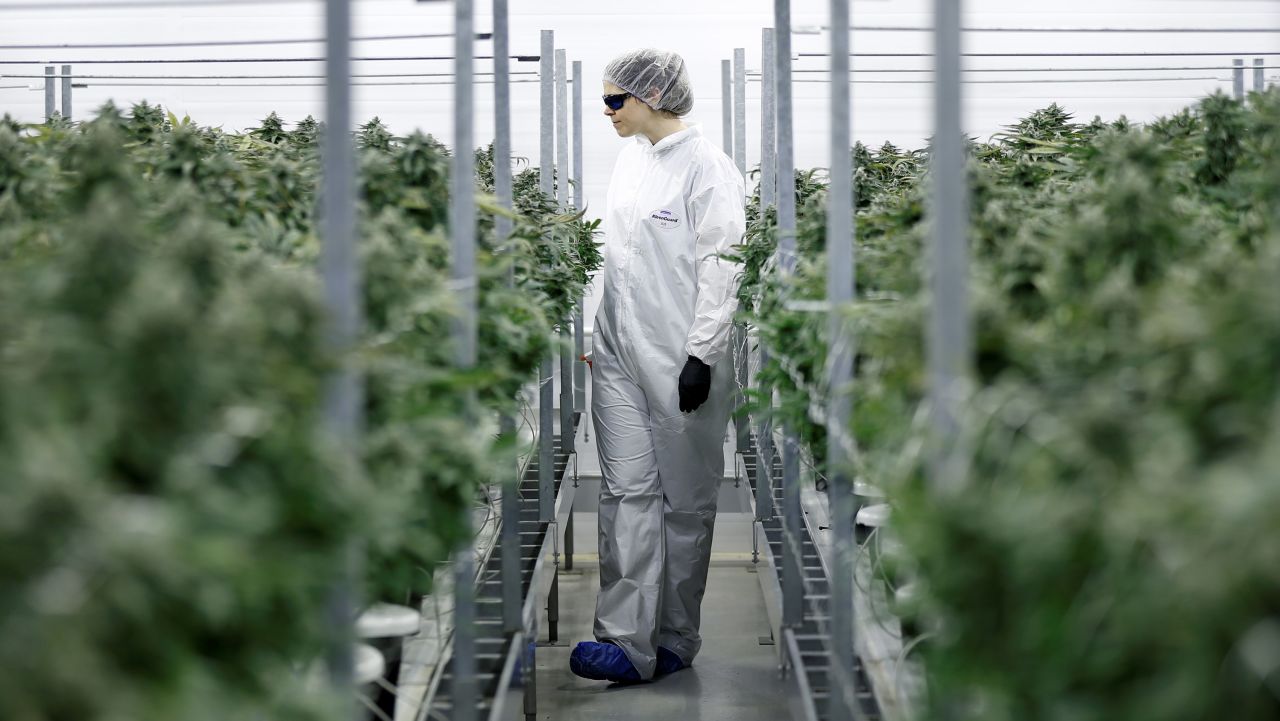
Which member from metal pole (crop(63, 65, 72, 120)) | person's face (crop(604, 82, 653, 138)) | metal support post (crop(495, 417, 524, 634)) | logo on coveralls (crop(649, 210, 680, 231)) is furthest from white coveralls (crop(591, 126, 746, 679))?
metal pole (crop(63, 65, 72, 120))

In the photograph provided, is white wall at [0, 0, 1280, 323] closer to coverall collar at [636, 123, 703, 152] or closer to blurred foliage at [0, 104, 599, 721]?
coverall collar at [636, 123, 703, 152]

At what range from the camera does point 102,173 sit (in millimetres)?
1948

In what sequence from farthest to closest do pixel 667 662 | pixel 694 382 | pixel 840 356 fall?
pixel 667 662 → pixel 694 382 → pixel 840 356

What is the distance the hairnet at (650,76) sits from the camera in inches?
159

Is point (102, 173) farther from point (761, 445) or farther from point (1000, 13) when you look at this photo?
point (1000, 13)

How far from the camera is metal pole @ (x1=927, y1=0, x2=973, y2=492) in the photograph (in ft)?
4.21

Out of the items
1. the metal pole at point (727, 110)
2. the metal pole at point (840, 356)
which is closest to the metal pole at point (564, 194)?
the metal pole at point (727, 110)

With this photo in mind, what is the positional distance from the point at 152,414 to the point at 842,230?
4.09 ft

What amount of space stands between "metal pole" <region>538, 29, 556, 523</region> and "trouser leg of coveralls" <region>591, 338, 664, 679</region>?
20cm

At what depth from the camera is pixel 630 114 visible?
4.12 metres

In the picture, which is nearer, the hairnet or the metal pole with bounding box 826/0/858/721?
the metal pole with bounding box 826/0/858/721

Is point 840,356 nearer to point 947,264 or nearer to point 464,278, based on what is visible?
point 464,278

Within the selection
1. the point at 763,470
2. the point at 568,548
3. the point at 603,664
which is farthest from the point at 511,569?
the point at 568,548

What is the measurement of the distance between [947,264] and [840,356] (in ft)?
2.66
